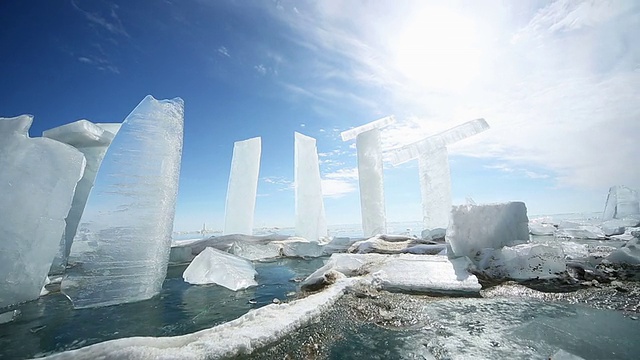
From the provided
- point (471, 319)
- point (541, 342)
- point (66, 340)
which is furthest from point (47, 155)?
point (541, 342)

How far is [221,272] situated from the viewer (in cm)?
491

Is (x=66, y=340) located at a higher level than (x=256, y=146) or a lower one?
lower

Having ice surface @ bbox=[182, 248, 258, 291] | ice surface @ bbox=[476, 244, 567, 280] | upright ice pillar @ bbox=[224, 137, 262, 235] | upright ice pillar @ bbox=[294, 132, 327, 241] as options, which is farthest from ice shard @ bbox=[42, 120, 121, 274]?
ice surface @ bbox=[476, 244, 567, 280]

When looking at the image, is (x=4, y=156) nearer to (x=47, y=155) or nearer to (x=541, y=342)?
(x=47, y=155)

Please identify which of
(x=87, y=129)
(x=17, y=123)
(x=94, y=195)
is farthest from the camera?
(x=87, y=129)

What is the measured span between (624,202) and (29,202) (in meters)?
32.5

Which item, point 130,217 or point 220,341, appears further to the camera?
point 130,217

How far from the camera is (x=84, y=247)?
360cm

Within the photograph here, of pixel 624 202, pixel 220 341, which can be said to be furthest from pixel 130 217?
pixel 624 202

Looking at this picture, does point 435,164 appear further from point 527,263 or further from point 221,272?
point 221,272

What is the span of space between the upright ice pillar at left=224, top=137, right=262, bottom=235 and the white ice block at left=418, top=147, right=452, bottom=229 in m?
9.45

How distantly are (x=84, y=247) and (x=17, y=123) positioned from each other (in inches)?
118

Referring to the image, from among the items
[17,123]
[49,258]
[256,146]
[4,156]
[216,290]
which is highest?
[256,146]

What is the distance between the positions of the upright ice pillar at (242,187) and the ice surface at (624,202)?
90.0 ft
